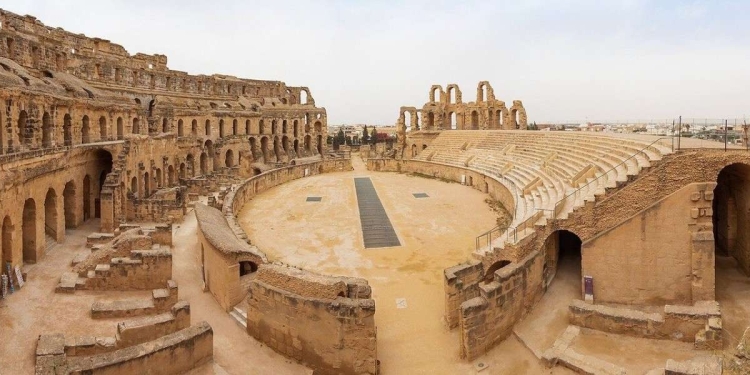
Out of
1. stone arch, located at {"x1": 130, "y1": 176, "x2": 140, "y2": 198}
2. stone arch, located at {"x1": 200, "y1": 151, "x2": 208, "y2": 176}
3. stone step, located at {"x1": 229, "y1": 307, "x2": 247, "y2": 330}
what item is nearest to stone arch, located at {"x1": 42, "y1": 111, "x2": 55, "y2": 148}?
stone arch, located at {"x1": 130, "y1": 176, "x2": 140, "y2": 198}

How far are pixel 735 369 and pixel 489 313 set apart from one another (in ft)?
15.7

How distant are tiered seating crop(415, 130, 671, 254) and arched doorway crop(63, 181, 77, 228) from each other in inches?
684

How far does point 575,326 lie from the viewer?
10.7 meters

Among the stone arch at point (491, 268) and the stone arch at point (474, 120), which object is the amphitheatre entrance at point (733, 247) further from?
the stone arch at point (474, 120)

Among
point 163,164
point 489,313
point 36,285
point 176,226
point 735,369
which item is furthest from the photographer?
point 163,164

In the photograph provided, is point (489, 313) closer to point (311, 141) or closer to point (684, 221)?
point (684, 221)

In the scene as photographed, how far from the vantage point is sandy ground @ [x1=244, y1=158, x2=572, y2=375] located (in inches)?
406

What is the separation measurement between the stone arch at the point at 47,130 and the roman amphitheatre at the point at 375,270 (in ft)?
0.26

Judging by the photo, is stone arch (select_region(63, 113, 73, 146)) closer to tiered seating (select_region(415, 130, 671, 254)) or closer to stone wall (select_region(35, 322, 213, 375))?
stone wall (select_region(35, 322, 213, 375))

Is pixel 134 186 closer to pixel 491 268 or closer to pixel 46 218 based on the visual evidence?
pixel 46 218

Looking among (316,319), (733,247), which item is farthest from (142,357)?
(733,247)

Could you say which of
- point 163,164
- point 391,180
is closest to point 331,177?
point 391,180

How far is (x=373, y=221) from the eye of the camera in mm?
21953

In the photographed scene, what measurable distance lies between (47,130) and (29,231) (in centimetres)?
748
